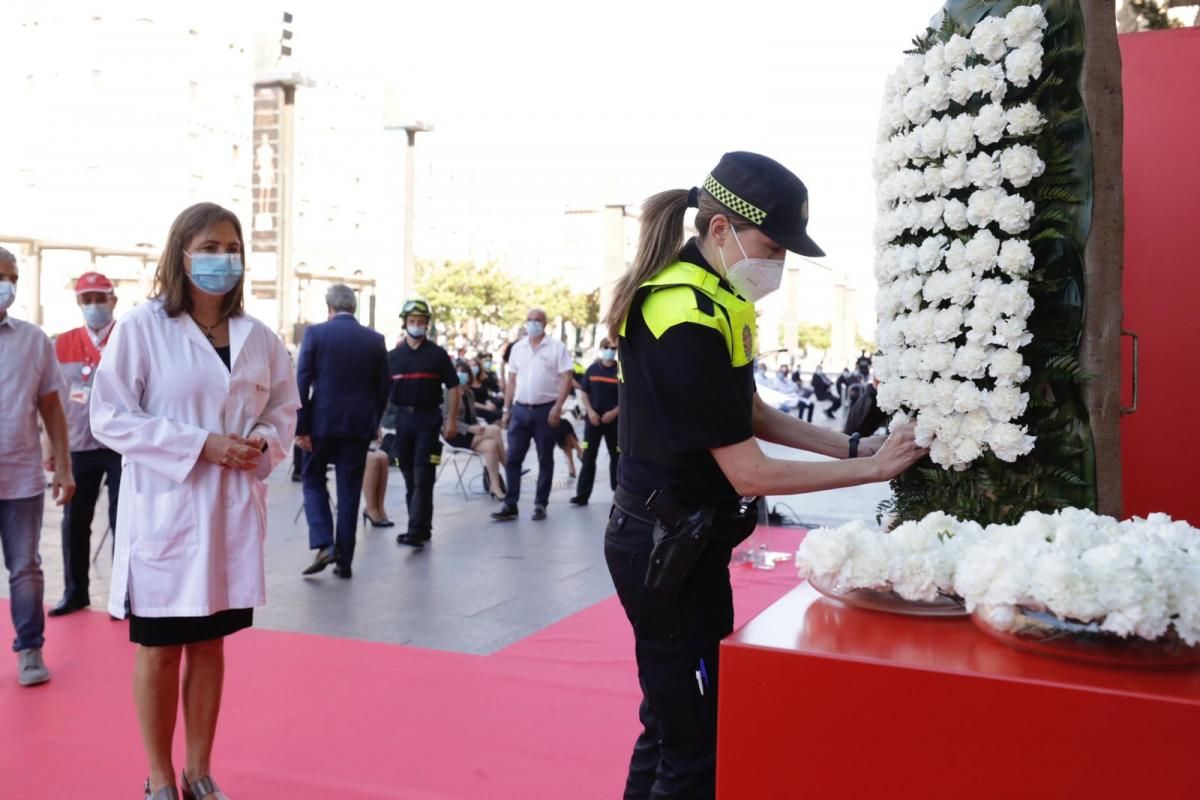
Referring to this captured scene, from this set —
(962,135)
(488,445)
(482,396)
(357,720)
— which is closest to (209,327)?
(357,720)

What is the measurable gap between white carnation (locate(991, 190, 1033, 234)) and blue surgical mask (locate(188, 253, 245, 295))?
2266mm

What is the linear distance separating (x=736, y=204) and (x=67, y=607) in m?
5.14

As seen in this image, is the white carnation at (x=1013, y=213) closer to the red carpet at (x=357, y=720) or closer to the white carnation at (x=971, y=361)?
the white carnation at (x=971, y=361)

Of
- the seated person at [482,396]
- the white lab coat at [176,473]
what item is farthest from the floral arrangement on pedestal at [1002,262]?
the seated person at [482,396]

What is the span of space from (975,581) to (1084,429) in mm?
740

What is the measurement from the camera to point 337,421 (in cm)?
738

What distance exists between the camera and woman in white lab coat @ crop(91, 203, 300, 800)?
321 centimetres

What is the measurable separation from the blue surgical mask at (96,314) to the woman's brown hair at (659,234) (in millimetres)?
4811

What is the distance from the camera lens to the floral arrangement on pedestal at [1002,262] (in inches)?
99.0

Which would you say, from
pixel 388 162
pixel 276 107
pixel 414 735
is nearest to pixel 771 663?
pixel 414 735

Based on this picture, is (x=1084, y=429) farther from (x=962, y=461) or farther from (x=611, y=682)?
(x=611, y=682)

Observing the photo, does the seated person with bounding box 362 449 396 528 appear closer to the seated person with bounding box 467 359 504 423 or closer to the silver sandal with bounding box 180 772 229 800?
the seated person with bounding box 467 359 504 423

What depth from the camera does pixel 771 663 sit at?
201cm

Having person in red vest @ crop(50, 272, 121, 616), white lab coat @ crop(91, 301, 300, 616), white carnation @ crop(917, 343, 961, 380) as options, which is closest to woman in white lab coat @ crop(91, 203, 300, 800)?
white lab coat @ crop(91, 301, 300, 616)
